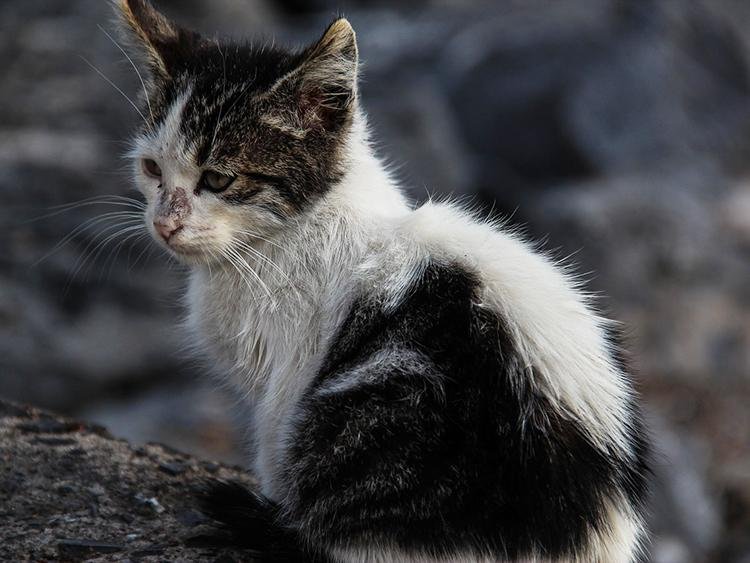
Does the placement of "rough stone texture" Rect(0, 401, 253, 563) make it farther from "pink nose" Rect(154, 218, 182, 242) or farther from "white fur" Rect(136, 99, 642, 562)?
"pink nose" Rect(154, 218, 182, 242)

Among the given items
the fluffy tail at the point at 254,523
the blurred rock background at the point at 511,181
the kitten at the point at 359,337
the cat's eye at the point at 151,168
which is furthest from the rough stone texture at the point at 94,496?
the cat's eye at the point at 151,168

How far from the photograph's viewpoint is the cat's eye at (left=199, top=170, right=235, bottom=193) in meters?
3.55

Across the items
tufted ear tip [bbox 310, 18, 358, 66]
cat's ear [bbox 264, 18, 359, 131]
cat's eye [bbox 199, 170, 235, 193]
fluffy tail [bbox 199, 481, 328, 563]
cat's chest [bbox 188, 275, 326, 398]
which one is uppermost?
tufted ear tip [bbox 310, 18, 358, 66]

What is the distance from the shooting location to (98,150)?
28.6ft

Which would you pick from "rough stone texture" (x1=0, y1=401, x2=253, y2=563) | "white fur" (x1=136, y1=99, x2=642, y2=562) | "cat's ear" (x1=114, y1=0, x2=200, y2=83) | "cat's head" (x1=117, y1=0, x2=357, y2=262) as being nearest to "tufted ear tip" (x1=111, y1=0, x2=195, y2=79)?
"cat's ear" (x1=114, y1=0, x2=200, y2=83)

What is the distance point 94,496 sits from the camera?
3850 millimetres

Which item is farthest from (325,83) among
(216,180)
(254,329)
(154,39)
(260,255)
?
(254,329)

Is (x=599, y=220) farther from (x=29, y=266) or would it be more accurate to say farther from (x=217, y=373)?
(x=217, y=373)

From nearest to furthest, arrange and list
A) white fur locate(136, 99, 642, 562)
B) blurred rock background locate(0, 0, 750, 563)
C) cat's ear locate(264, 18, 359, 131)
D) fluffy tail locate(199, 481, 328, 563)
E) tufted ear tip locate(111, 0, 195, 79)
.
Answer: white fur locate(136, 99, 642, 562), fluffy tail locate(199, 481, 328, 563), cat's ear locate(264, 18, 359, 131), tufted ear tip locate(111, 0, 195, 79), blurred rock background locate(0, 0, 750, 563)

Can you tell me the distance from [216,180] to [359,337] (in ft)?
2.44

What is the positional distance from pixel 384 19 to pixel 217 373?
1019cm

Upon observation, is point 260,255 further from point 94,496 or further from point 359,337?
point 94,496

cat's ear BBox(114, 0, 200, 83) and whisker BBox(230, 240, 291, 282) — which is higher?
cat's ear BBox(114, 0, 200, 83)

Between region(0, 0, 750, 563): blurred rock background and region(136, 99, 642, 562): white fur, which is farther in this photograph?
region(0, 0, 750, 563): blurred rock background
